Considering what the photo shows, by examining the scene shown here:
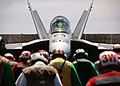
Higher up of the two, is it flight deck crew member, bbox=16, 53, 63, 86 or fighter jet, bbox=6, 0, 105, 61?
flight deck crew member, bbox=16, 53, 63, 86

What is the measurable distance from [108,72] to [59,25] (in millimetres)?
16192

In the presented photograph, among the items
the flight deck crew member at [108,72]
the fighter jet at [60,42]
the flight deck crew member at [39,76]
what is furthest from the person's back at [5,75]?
the fighter jet at [60,42]

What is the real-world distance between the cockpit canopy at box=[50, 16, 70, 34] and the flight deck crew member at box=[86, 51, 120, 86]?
49.2 feet

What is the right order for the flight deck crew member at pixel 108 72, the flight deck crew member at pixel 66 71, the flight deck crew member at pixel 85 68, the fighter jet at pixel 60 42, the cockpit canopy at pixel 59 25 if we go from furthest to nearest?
the cockpit canopy at pixel 59 25 < the fighter jet at pixel 60 42 < the flight deck crew member at pixel 85 68 < the flight deck crew member at pixel 66 71 < the flight deck crew member at pixel 108 72

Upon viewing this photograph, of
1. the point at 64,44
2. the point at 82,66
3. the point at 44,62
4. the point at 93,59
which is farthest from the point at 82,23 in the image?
the point at 44,62

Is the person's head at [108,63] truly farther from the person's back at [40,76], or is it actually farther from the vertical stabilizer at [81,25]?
the vertical stabilizer at [81,25]

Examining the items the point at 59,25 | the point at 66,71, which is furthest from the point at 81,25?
the point at 66,71

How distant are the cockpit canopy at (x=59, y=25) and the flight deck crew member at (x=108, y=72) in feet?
49.2

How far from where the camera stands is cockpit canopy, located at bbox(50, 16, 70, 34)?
1958 centimetres

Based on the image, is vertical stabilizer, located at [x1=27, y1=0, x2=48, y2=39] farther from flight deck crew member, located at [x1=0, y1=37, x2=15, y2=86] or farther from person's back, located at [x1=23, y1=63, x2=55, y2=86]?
person's back, located at [x1=23, y1=63, x2=55, y2=86]

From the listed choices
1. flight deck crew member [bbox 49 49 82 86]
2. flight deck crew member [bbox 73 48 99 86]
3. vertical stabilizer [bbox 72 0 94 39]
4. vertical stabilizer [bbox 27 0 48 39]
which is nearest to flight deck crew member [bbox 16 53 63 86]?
flight deck crew member [bbox 49 49 82 86]

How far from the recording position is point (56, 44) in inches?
659

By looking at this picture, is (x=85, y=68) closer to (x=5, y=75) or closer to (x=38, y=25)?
(x=5, y=75)

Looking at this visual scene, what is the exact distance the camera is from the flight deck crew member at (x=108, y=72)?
411 cm
